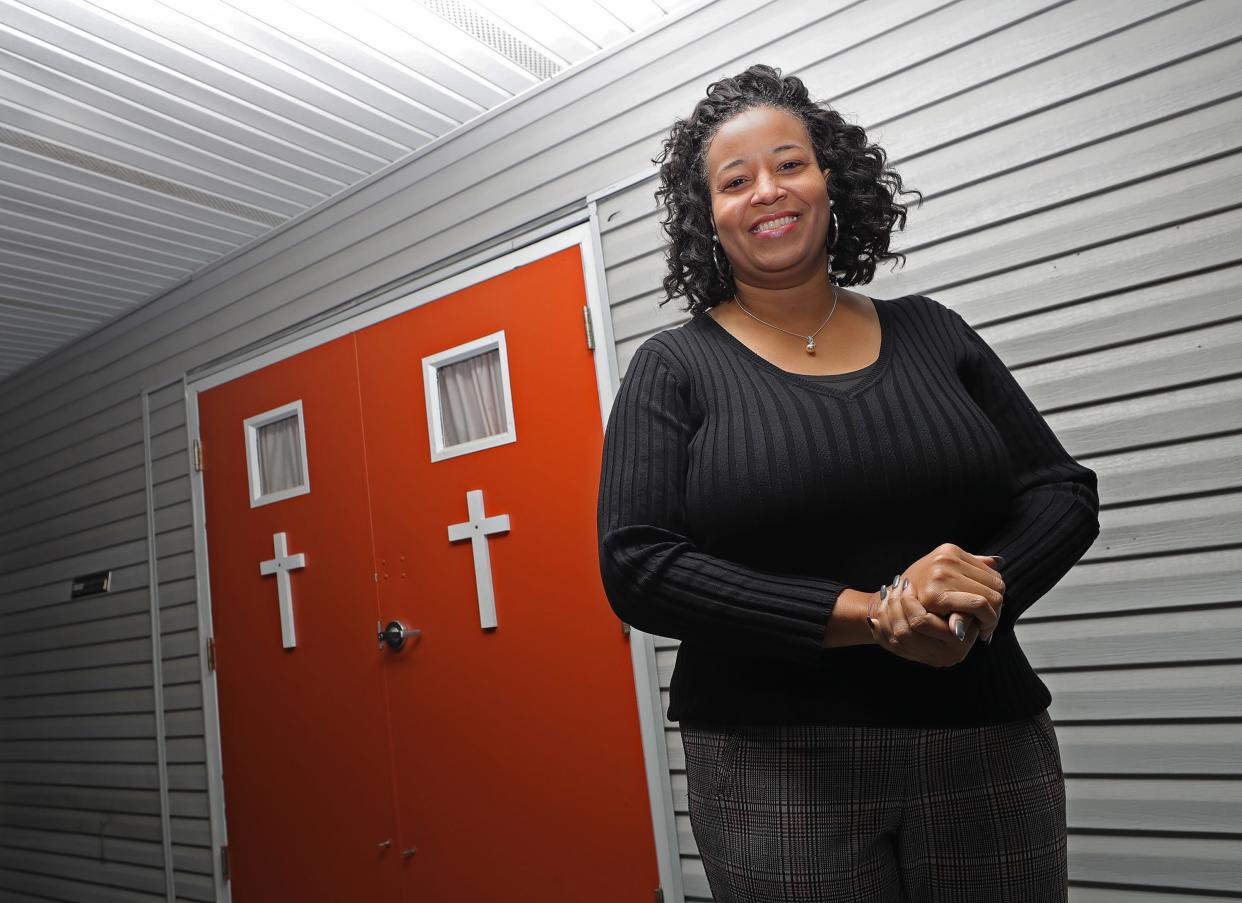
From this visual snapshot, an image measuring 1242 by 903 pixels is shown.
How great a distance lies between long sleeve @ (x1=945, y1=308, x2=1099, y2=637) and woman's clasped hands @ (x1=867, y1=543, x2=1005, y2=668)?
96mm

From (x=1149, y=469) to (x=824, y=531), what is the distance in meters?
1.34

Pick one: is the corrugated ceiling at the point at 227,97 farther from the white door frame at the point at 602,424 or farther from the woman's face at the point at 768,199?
the woman's face at the point at 768,199

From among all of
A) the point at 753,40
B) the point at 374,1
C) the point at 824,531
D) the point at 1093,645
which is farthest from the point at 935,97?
the point at 824,531

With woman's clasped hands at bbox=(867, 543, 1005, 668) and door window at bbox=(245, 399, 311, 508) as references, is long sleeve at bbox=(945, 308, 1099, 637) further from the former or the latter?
door window at bbox=(245, 399, 311, 508)

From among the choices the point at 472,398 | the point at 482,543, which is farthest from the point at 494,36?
the point at 482,543

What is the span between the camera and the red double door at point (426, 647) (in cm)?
274

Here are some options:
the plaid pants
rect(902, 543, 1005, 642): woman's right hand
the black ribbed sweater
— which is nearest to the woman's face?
the black ribbed sweater

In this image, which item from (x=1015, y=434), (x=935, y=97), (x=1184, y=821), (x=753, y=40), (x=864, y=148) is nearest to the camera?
(x=1015, y=434)

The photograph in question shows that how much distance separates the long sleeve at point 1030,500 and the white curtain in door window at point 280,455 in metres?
3.01

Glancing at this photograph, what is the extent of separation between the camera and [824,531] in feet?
3.14

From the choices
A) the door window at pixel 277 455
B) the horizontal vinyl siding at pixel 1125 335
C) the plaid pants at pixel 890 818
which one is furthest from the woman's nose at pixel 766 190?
the door window at pixel 277 455

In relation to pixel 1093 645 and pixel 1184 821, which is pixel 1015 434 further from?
pixel 1184 821

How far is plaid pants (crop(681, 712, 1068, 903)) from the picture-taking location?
35.1 inches

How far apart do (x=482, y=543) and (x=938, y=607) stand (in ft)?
7.42
